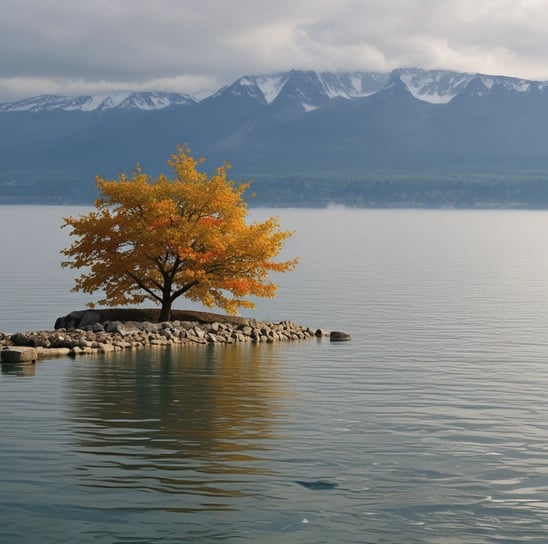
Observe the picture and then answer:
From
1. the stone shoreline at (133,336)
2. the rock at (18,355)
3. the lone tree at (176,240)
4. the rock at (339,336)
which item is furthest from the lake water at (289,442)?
the lone tree at (176,240)

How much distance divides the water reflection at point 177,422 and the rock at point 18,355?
7.85 ft

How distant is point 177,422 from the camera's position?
107 feet

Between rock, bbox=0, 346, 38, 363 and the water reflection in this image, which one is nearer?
the water reflection

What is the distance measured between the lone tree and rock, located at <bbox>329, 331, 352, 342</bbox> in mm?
4071

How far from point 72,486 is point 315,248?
134 m

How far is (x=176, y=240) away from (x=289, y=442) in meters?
26.5

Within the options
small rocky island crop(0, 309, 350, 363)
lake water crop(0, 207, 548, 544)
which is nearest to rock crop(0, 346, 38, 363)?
small rocky island crop(0, 309, 350, 363)

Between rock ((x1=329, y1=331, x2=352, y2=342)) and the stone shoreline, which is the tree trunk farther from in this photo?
rock ((x1=329, y1=331, x2=352, y2=342))

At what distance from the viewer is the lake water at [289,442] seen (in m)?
22.6

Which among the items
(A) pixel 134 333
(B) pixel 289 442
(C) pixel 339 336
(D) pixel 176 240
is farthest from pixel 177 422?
(C) pixel 339 336

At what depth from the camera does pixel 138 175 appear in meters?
56.5

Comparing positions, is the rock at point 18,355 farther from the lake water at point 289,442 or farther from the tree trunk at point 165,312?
the tree trunk at point 165,312

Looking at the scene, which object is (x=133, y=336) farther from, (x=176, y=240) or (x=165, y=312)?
(x=176, y=240)

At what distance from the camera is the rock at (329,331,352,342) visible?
56.0 metres
